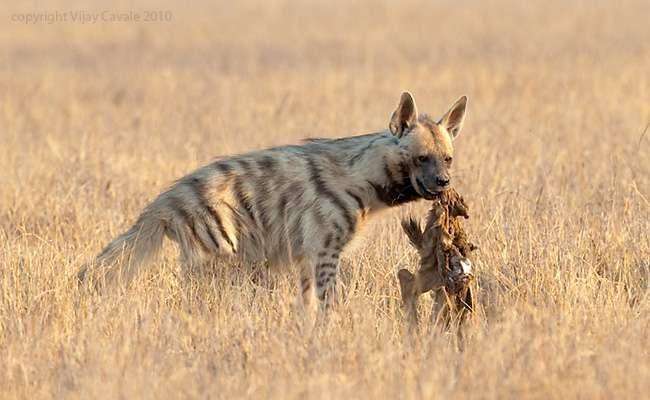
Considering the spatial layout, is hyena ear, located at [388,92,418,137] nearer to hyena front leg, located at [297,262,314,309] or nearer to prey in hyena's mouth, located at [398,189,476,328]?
prey in hyena's mouth, located at [398,189,476,328]

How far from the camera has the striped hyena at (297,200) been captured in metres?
6.07

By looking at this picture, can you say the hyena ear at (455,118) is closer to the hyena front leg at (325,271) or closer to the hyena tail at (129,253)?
the hyena front leg at (325,271)

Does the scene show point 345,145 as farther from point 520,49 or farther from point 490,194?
point 520,49

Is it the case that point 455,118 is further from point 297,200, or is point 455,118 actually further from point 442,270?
point 442,270

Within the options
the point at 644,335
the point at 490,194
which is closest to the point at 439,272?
the point at 644,335

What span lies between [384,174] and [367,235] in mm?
387

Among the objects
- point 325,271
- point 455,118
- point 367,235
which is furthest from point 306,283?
point 455,118

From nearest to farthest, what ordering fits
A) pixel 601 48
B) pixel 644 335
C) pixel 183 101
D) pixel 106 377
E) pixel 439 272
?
pixel 106 377 < pixel 644 335 < pixel 439 272 < pixel 183 101 < pixel 601 48

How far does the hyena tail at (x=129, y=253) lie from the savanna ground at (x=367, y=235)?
0.15m

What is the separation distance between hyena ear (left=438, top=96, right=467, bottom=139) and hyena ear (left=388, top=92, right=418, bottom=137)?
21cm

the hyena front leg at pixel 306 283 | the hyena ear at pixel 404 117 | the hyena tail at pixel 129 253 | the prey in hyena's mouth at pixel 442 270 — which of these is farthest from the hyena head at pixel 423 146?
the hyena tail at pixel 129 253

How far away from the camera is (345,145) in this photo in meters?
6.51

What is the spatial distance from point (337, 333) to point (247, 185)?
138 cm

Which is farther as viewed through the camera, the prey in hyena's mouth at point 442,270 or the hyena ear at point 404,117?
the hyena ear at point 404,117
